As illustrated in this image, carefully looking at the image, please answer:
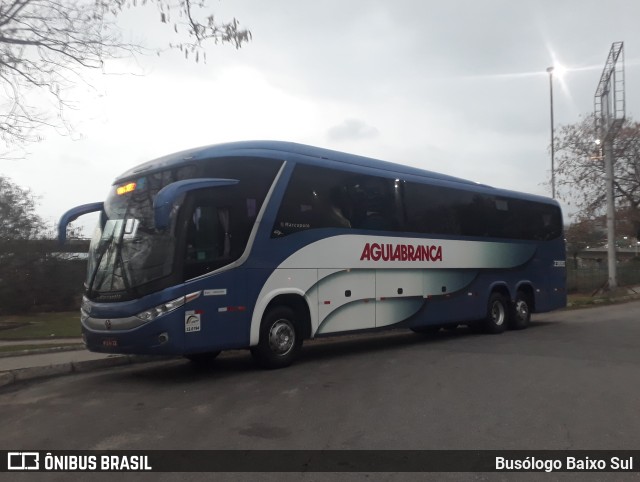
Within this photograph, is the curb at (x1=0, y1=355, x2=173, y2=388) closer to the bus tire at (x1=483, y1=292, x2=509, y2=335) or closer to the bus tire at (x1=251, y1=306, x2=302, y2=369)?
the bus tire at (x1=251, y1=306, x2=302, y2=369)

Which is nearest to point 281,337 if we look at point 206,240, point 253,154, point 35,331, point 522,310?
point 206,240

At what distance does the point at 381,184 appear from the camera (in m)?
12.0

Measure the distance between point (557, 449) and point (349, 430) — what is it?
6.70 feet

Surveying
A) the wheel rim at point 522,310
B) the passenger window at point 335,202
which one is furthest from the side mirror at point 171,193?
the wheel rim at point 522,310

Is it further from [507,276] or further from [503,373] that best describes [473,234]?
[503,373]

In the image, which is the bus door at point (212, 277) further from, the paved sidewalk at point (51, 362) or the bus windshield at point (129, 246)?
the paved sidewalk at point (51, 362)

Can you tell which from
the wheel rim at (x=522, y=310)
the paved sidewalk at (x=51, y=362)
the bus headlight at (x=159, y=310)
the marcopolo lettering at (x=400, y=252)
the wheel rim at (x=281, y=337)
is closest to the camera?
the bus headlight at (x=159, y=310)

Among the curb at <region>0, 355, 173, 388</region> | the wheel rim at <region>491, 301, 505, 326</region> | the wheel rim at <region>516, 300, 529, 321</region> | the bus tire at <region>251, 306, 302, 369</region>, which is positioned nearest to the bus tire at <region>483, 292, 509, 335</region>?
the wheel rim at <region>491, 301, 505, 326</region>

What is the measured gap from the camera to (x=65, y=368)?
398 inches

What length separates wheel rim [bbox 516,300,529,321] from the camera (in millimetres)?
16327

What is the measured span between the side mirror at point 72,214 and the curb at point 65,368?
223 cm

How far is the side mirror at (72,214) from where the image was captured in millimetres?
9702

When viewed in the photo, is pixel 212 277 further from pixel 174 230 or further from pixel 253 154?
pixel 253 154

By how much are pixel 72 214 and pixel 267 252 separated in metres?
3.49
